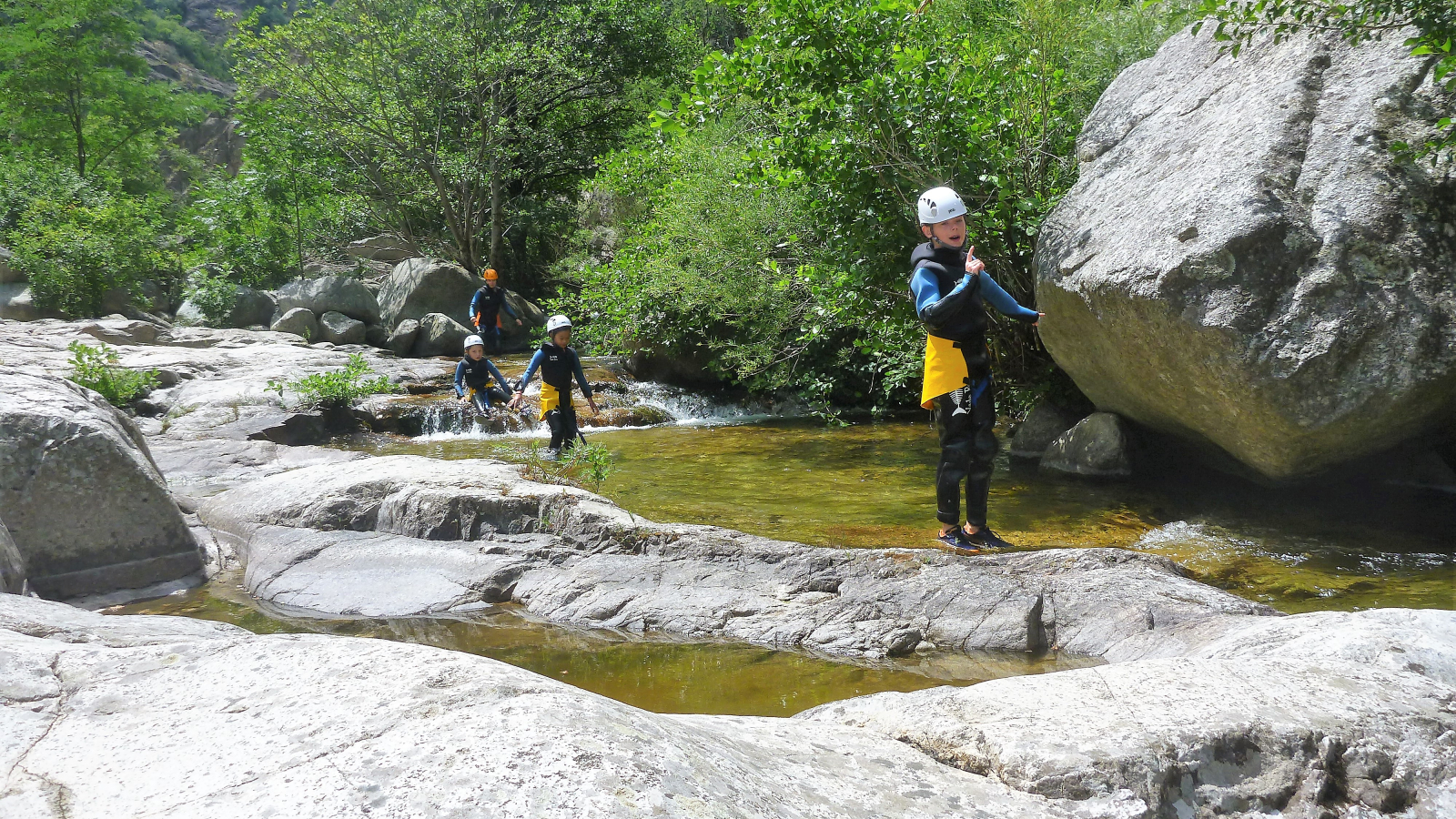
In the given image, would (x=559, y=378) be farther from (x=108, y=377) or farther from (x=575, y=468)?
(x=108, y=377)

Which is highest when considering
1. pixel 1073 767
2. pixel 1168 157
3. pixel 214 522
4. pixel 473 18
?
pixel 473 18

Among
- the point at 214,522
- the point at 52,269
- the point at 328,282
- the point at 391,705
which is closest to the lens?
the point at 391,705

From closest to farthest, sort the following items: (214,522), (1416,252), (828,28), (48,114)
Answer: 1. (1416,252)
2. (214,522)
3. (828,28)
4. (48,114)

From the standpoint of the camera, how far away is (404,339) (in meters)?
19.4

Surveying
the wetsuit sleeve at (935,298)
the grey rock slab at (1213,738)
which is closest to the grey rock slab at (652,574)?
the wetsuit sleeve at (935,298)

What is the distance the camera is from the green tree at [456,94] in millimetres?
20828

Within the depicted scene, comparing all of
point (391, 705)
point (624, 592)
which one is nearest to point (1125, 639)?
point (624, 592)

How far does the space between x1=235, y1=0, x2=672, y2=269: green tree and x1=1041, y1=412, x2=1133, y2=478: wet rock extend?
55.3 feet

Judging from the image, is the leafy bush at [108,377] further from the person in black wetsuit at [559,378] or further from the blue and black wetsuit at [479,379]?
the person in black wetsuit at [559,378]

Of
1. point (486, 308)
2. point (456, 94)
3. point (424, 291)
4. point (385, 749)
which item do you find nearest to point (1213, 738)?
point (385, 749)

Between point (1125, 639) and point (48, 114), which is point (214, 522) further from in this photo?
point (48, 114)

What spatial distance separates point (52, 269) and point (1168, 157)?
66.6 feet

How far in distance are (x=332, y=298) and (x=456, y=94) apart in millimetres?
6103

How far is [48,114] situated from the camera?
27516mm
